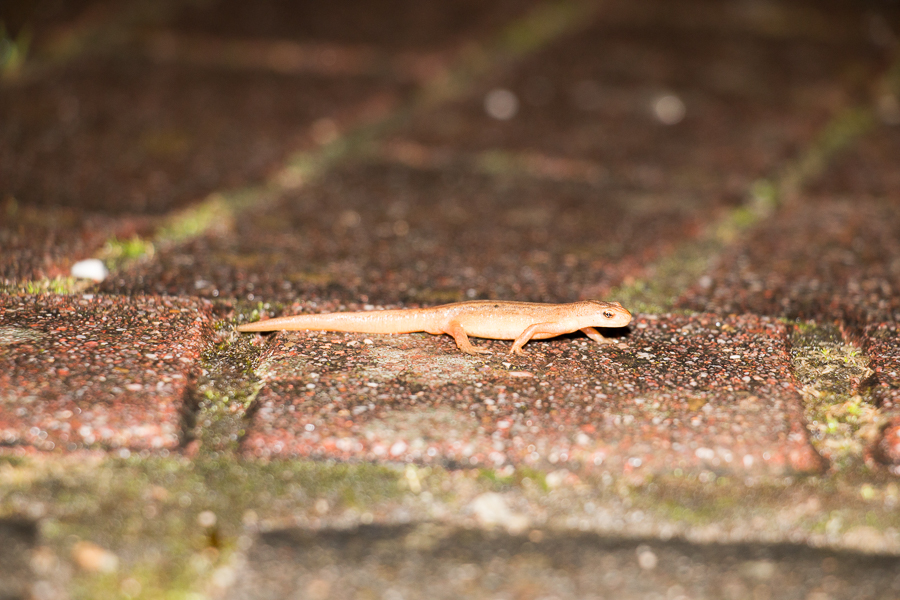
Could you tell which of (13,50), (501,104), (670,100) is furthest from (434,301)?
(13,50)

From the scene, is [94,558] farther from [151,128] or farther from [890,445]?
[151,128]

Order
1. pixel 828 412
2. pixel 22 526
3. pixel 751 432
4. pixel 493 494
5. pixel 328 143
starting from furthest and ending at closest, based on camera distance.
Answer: pixel 328 143 → pixel 828 412 → pixel 751 432 → pixel 493 494 → pixel 22 526

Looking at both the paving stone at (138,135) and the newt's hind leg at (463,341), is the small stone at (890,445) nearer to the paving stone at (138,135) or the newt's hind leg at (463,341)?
the newt's hind leg at (463,341)

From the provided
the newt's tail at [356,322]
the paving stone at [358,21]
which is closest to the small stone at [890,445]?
the newt's tail at [356,322]

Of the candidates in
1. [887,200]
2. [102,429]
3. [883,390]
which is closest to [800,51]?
[887,200]

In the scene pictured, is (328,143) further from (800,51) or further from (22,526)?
(800,51)

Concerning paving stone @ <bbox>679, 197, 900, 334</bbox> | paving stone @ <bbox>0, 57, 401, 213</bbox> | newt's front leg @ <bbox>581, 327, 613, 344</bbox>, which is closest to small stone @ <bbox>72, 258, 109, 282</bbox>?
paving stone @ <bbox>0, 57, 401, 213</bbox>

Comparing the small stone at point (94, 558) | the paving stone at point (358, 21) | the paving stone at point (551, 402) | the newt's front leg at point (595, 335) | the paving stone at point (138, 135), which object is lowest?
the small stone at point (94, 558)
